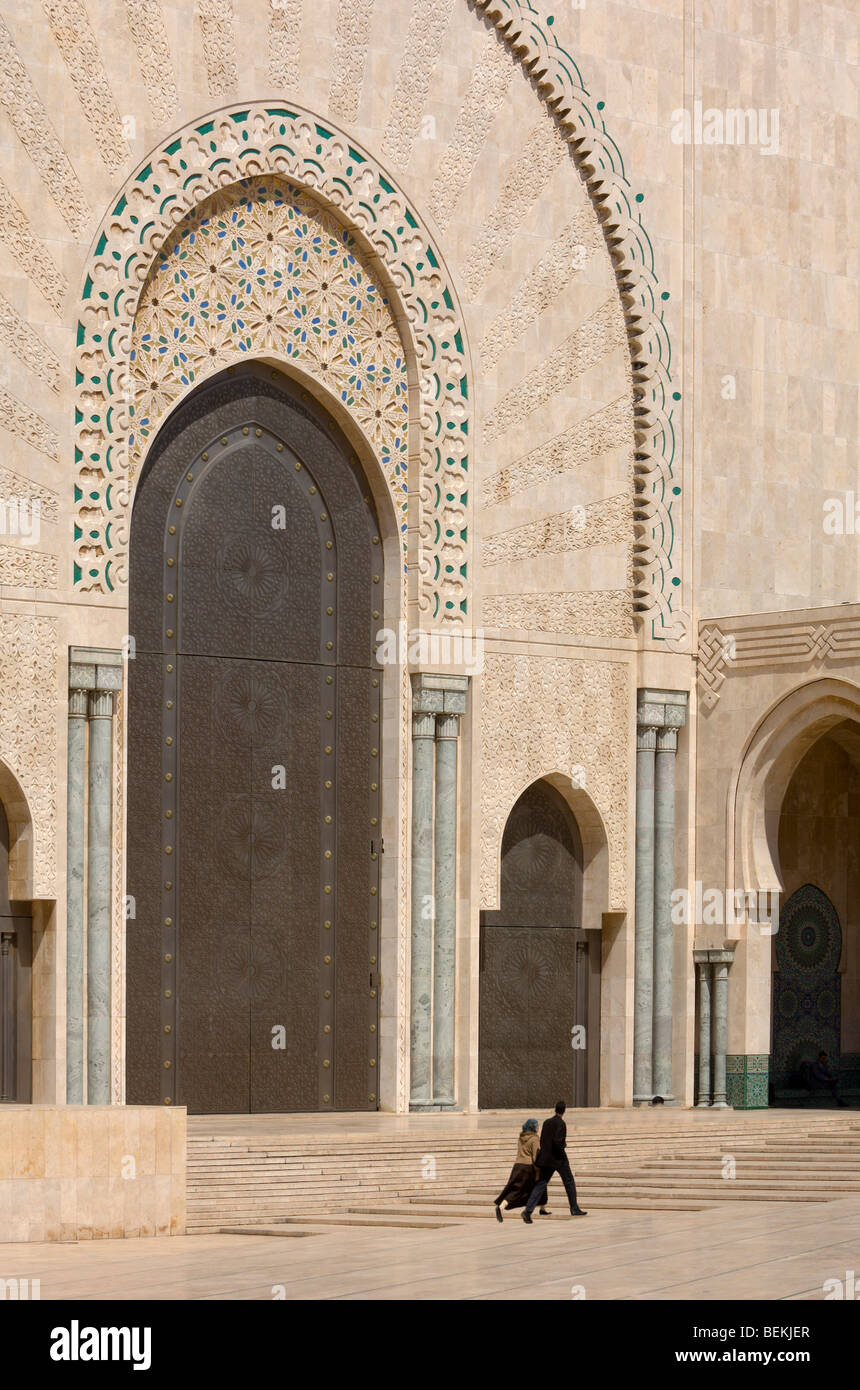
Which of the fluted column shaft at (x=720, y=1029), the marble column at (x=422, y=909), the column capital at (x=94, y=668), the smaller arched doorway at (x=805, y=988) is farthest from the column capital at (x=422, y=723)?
the smaller arched doorway at (x=805, y=988)

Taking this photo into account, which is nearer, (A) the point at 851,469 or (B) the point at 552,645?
(B) the point at 552,645

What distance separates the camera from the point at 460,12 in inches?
650

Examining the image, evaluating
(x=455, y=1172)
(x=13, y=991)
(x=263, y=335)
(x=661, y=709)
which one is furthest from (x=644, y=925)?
(x=263, y=335)

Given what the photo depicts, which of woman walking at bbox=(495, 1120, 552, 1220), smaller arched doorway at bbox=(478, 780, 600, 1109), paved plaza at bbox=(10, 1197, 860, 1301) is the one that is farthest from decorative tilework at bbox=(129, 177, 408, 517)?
paved plaza at bbox=(10, 1197, 860, 1301)

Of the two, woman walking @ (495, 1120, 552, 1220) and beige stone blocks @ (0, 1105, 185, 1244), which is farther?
woman walking @ (495, 1120, 552, 1220)

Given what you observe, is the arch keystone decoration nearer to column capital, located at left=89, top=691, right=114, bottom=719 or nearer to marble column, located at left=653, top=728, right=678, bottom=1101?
column capital, located at left=89, top=691, right=114, bottom=719

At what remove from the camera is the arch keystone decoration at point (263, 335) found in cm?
1476

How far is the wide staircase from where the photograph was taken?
12305mm

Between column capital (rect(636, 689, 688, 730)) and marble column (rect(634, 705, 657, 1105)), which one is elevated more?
column capital (rect(636, 689, 688, 730))

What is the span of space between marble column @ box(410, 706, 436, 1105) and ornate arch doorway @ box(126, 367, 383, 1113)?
0.88ft

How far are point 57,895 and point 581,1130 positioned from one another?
335 cm

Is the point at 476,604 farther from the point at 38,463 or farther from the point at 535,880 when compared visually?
the point at 38,463

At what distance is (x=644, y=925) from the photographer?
55.7 ft

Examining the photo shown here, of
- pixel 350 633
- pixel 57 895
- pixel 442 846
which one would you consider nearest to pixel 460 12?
pixel 350 633
